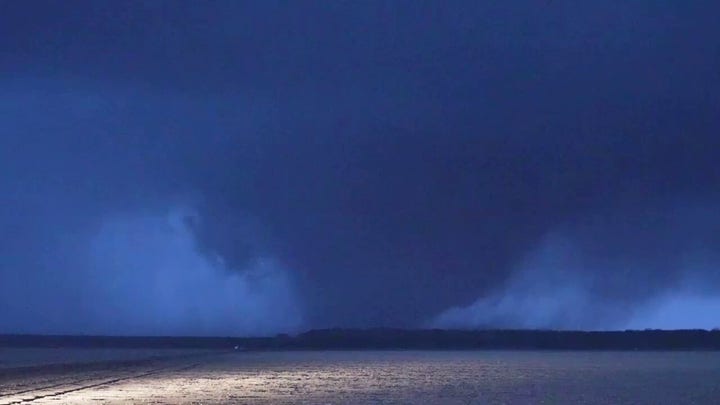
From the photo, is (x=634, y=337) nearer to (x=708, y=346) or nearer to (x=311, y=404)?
(x=708, y=346)

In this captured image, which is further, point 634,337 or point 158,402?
point 634,337

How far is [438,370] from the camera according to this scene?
229 ft

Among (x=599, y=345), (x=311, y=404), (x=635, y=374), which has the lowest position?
(x=311, y=404)

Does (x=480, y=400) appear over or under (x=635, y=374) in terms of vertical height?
under

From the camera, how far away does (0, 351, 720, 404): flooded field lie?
43188 millimetres

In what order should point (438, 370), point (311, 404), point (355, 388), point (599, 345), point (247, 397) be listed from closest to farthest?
point (311, 404), point (247, 397), point (355, 388), point (438, 370), point (599, 345)

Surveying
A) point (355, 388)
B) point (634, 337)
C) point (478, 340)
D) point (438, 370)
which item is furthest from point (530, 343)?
point (355, 388)

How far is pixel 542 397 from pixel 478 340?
421ft

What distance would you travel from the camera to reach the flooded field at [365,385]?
1700 inches

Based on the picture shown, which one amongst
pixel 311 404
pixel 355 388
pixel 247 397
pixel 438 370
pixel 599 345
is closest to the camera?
pixel 311 404

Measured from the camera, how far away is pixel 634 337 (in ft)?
589

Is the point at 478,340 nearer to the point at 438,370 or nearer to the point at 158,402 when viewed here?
the point at 438,370

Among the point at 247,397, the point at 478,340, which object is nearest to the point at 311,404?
the point at 247,397

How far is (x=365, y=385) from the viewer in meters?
52.1
